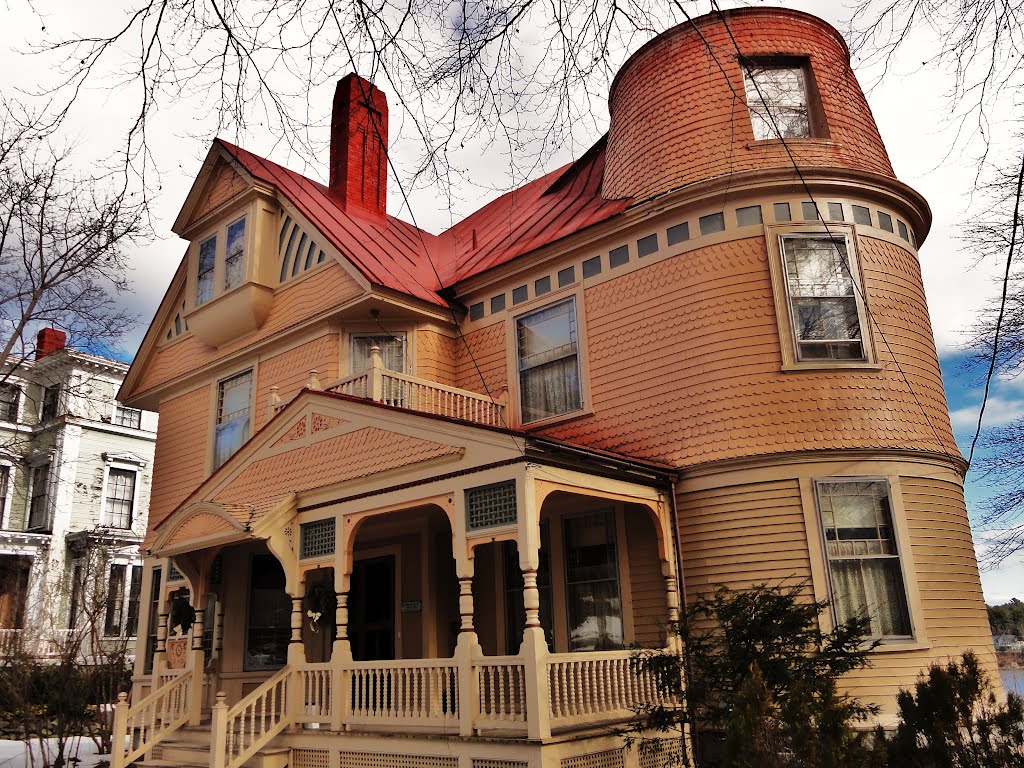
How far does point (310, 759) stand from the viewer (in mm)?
10164

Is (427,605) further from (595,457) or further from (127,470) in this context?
(127,470)

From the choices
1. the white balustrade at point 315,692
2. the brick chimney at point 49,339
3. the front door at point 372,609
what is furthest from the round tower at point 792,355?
the brick chimney at point 49,339

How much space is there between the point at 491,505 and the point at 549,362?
442 cm

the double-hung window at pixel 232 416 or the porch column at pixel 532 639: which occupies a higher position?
the double-hung window at pixel 232 416

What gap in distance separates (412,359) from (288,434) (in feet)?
9.79

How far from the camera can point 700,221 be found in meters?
12.1

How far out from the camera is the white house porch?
9031mm

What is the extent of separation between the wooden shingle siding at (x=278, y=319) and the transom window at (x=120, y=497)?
15.4m

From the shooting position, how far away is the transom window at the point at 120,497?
32.3 metres

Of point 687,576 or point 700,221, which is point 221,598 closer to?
point 687,576

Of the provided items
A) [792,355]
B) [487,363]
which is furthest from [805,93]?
[487,363]

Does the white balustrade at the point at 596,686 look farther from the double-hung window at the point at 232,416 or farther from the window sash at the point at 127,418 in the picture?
the window sash at the point at 127,418

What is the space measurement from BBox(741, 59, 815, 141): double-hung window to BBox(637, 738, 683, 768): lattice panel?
838 cm

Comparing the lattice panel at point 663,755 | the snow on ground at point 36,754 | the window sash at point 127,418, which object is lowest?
the snow on ground at point 36,754
